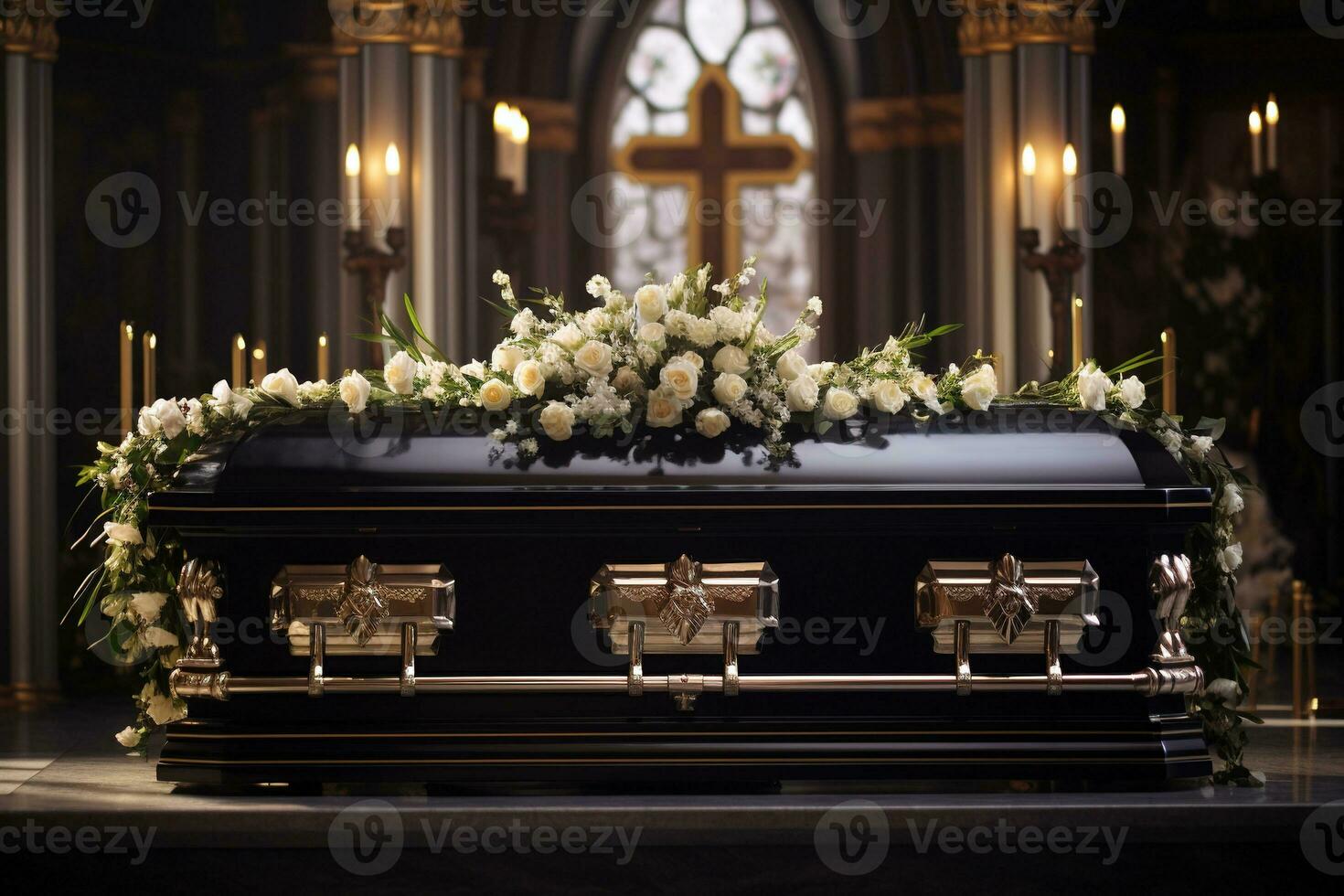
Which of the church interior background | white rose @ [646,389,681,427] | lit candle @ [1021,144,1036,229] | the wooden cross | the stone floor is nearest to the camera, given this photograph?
the stone floor

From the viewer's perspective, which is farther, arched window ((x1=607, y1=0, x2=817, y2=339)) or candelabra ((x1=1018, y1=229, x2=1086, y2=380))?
arched window ((x1=607, y1=0, x2=817, y2=339))

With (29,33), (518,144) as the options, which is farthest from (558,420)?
(29,33)

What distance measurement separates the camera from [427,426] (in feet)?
11.6

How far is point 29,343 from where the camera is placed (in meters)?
6.08

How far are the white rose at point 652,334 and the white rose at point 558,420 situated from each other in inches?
10.1

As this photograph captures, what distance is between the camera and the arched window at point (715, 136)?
8852 mm

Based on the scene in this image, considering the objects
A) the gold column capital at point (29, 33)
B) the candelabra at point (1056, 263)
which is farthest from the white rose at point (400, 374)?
the gold column capital at point (29, 33)

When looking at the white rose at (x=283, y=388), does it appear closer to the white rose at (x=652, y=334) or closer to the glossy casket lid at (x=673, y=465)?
the glossy casket lid at (x=673, y=465)

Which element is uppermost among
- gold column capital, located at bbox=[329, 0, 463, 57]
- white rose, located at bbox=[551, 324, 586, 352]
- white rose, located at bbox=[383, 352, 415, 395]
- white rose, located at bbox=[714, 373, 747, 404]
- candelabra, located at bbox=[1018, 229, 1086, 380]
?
gold column capital, located at bbox=[329, 0, 463, 57]

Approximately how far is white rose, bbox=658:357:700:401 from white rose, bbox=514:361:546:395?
0.99 feet

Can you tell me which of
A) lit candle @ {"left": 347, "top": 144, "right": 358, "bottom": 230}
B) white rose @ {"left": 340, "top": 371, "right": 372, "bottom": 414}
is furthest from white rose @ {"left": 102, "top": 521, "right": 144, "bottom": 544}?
lit candle @ {"left": 347, "top": 144, "right": 358, "bottom": 230}

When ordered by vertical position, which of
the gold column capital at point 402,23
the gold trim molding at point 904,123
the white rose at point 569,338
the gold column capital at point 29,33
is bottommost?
the white rose at point 569,338

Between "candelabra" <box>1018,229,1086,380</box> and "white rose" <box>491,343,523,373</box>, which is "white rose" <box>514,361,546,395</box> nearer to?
"white rose" <box>491,343,523,373</box>

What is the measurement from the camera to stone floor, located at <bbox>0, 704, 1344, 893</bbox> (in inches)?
128
